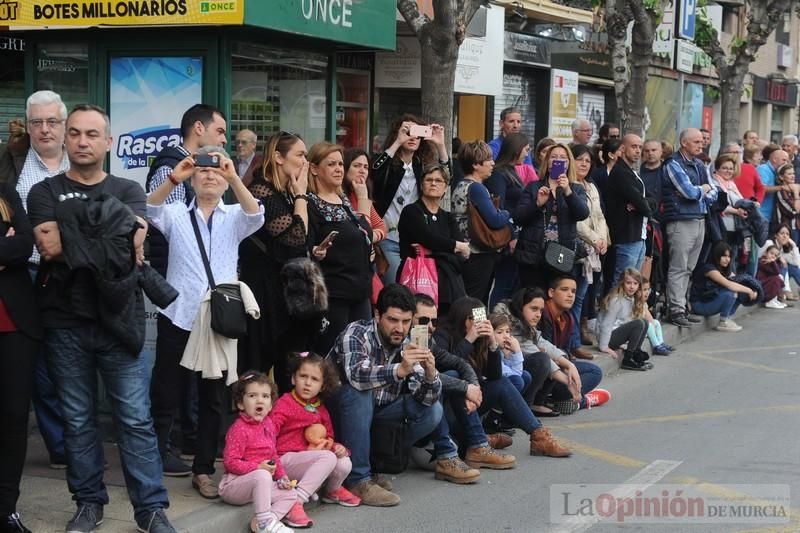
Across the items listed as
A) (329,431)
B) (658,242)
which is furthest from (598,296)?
(329,431)

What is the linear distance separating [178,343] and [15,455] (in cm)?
112

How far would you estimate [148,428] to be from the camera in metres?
5.37

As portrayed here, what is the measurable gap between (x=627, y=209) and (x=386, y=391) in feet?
Result: 16.4

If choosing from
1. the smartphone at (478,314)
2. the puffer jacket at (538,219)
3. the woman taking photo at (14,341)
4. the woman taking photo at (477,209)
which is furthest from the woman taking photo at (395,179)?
the woman taking photo at (14,341)

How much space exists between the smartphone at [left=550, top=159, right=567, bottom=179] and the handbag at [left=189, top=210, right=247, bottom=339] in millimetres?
3894

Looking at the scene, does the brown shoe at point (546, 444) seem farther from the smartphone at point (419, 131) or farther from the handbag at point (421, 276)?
the smartphone at point (419, 131)

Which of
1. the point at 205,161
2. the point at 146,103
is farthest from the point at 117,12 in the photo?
the point at 205,161

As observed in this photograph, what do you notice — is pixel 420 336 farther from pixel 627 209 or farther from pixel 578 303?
pixel 627 209

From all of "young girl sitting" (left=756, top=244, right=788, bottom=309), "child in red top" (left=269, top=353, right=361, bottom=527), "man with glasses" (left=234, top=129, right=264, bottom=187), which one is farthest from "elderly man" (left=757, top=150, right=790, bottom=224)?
"child in red top" (left=269, top=353, right=361, bottom=527)

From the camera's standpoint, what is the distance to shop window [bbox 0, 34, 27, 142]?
29.4ft

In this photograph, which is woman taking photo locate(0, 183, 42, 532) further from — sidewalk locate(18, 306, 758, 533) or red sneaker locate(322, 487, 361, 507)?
red sneaker locate(322, 487, 361, 507)

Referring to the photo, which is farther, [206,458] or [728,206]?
[728,206]

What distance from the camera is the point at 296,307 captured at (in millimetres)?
6598

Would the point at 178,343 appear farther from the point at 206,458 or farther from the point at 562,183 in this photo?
the point at 562,183
